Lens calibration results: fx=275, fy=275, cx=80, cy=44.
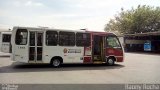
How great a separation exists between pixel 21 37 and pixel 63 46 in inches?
107

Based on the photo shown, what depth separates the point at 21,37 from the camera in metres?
16.3

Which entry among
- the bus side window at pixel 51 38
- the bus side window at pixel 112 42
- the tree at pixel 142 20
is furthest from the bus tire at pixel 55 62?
the tree at pixel 142 20

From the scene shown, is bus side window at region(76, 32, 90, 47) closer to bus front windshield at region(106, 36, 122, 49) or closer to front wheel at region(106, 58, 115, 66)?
bus front windshield at region(106, 36, 122, 49)

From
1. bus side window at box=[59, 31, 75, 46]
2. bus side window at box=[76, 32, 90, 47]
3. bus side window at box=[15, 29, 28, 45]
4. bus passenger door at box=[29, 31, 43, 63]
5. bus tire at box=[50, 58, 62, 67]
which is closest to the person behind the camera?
bus side window at box=[15, 29, 28, 45]

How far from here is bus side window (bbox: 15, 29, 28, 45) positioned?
16205 mm

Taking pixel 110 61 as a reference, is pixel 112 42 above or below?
above

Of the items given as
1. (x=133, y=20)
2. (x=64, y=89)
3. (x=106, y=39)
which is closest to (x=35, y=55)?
(x=106, y=39)

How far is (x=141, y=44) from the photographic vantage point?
47.0m

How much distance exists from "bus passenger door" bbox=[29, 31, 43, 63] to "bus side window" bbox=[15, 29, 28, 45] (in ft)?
1.13

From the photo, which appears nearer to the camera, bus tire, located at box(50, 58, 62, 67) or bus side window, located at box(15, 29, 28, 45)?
bus side window, located at box(15, 29, 28, 45)

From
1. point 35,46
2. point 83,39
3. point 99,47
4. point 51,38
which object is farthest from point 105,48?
point 35,46

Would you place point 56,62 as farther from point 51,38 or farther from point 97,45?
point 97,45

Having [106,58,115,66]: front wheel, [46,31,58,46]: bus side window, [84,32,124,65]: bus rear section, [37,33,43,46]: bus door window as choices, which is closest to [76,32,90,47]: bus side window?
[84,32,124,65]: bus rear section

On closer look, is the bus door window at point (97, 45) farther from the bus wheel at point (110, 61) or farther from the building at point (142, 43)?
the building at point (142, 43)
